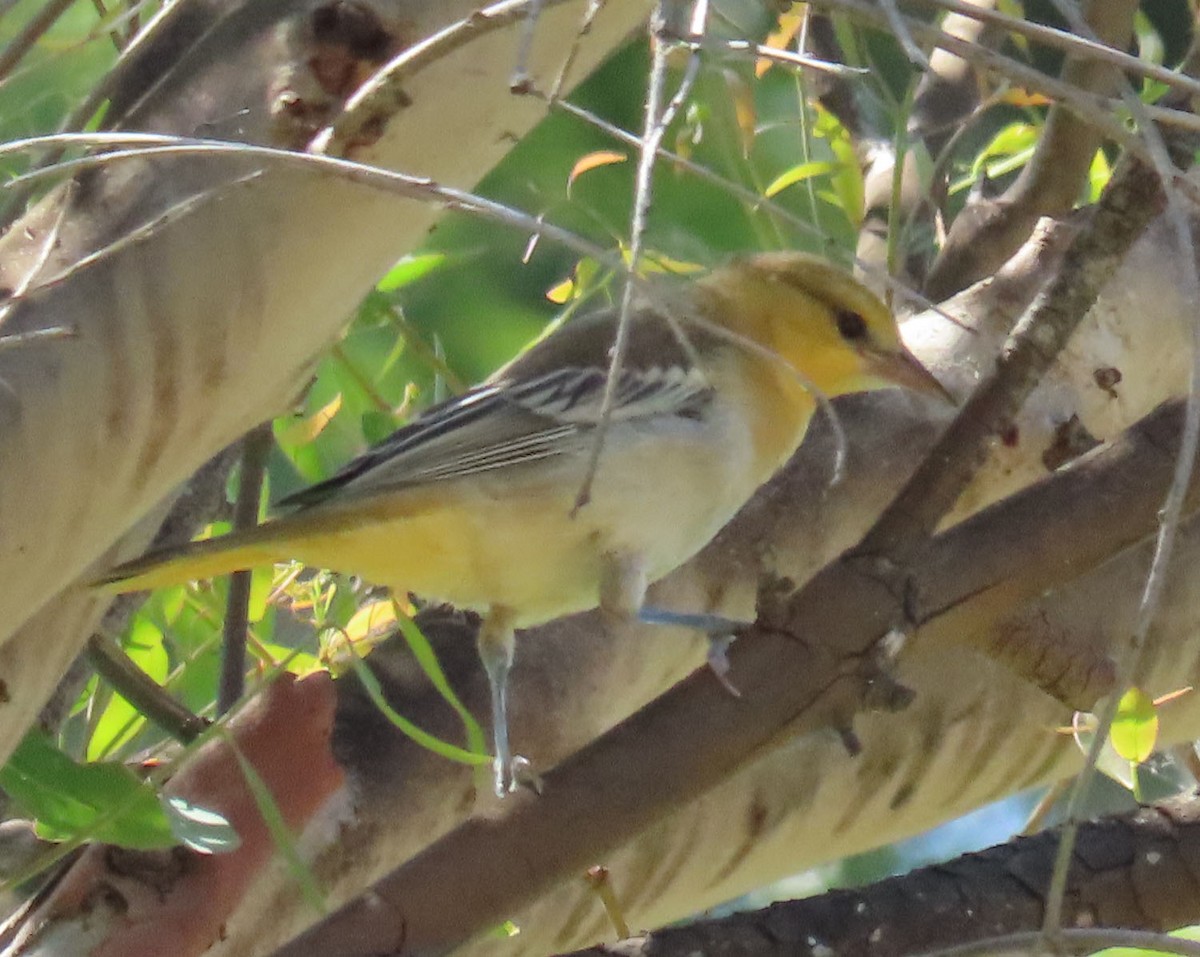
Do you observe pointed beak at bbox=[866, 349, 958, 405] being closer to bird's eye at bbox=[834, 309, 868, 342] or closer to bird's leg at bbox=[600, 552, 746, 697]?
bird's eye at bbox=[834, 309, 868, 342]

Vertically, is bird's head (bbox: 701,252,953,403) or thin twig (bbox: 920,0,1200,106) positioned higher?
thin twig (bbox: 920,0,1200,106)

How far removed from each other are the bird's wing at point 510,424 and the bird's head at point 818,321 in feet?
0.85

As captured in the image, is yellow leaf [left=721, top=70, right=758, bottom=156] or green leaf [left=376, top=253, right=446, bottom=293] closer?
yellow leaf [left=721, top=70, right=758, bottom=156]

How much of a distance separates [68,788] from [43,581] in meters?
0.32

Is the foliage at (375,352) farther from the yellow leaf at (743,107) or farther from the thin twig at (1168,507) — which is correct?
the thin twig at (1168,507)

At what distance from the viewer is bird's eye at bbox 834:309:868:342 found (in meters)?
2.54

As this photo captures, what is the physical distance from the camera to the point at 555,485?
2244 mm

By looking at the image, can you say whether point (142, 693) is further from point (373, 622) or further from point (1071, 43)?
point (1071, 43)

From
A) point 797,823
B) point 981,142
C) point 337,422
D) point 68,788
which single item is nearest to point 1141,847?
point 797,823

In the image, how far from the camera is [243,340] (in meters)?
1.50

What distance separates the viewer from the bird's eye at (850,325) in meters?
2.54

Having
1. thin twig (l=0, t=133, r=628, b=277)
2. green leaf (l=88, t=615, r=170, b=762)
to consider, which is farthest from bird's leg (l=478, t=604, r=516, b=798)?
thin twig (l=0, t=133, r=628, b=277)

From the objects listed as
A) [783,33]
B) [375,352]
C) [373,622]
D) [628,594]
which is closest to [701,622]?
[628,594]

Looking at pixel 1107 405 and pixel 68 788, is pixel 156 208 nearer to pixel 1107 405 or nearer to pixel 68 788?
pixel 68 788
